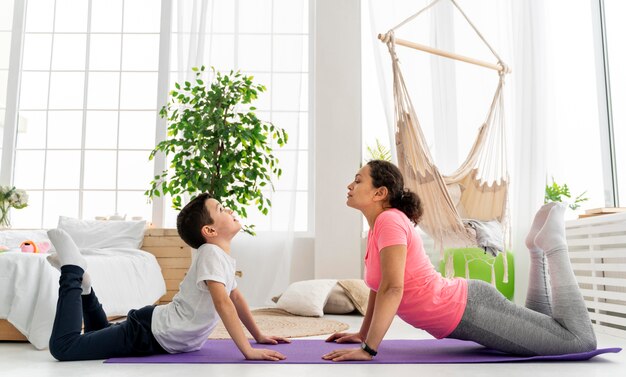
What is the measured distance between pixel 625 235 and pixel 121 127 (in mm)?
3863

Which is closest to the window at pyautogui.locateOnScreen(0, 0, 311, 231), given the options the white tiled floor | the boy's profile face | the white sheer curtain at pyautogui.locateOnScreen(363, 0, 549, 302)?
the white sheer curtain at pyautogui.locateOnScreen(363, 0, 549, 302)

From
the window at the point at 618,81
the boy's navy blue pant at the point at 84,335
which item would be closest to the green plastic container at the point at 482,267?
the window at the point at 618,81

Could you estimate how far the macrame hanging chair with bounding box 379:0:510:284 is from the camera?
120 inches

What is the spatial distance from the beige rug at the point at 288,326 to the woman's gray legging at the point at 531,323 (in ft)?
3.26

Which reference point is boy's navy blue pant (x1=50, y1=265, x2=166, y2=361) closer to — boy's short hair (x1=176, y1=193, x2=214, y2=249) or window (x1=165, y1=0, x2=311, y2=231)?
boy's short hair (x1=176, y1=193, x2=214, y2=249)

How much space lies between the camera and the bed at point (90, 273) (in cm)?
228

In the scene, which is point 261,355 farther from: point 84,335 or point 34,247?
point 34,247

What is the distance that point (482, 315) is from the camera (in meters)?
1.77

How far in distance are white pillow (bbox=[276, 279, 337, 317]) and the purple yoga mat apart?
3.91 feet

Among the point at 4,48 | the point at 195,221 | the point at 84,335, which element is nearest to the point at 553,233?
the point at 195,221

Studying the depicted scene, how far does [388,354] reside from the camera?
1.93 meters

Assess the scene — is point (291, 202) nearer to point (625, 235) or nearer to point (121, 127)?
point (121, 127)

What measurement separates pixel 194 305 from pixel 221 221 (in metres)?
0.28

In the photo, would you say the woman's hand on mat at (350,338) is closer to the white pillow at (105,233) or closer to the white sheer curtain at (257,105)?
the white sheer curtain at (257,105)
